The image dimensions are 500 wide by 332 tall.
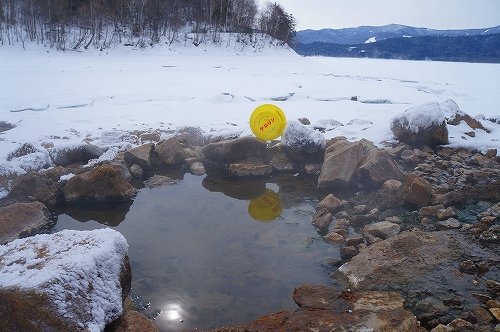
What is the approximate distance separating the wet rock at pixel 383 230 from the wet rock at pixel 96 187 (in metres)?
3.18

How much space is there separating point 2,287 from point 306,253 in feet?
8.87

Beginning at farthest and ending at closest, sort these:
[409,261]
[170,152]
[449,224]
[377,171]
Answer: [170,152] < [377,171] < [449,224] < [409,261]

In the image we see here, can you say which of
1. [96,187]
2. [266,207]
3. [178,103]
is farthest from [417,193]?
[178,103]

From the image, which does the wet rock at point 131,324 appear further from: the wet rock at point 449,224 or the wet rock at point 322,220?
the wet rock at point 449,224

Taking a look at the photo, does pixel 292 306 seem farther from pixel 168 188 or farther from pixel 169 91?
pixel 169 91

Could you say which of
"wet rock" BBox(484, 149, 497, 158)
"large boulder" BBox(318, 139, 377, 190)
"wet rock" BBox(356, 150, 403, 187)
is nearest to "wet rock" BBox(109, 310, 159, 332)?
"large boulder" BBox(318, 139, 377, 190)

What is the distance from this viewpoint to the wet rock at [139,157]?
6.18 meters

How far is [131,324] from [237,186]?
3.51m

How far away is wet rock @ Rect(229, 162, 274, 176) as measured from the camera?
6312 millimetres

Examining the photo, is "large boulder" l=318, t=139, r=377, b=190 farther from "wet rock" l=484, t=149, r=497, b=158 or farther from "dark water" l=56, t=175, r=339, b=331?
"wet rock" l=484, t=149, r=497, b=158

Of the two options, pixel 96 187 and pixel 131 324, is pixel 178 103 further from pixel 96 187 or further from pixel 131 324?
pixel 131 324

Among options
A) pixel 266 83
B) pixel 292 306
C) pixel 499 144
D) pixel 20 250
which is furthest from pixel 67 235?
pixel 266 83

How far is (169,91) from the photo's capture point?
12516mm

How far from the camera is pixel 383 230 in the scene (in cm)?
428
